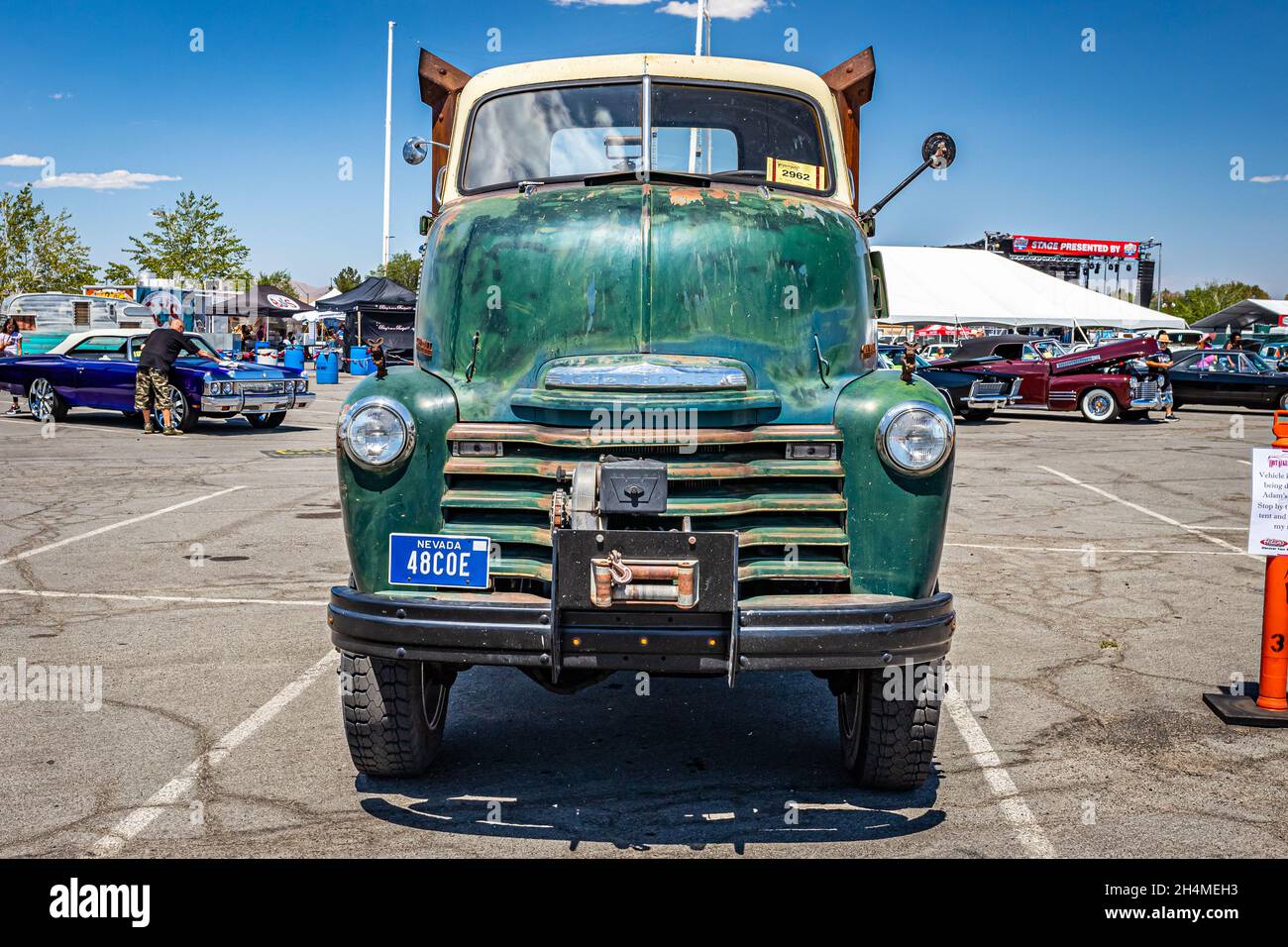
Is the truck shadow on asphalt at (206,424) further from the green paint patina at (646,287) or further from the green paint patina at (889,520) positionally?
the green paint patina at (889,520)

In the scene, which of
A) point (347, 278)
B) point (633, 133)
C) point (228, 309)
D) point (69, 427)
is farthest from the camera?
point (347, 278)

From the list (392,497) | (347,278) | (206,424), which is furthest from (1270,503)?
(347,278)

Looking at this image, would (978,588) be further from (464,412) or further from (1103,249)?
(1103,249)

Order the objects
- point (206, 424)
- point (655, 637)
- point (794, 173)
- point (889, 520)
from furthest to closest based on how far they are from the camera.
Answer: point (206, 424) → point (794, 173) → point (889, 520) → point (655, 637)

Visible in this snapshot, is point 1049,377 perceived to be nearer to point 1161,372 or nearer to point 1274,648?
point 1161,372

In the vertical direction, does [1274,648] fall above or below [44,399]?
below

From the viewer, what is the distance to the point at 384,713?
453 centimetres

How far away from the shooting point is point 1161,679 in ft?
21.1

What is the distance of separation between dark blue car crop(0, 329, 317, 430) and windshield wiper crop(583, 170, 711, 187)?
15020mm

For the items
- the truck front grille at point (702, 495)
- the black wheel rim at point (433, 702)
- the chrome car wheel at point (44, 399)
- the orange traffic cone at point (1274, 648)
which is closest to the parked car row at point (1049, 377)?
the chrome car wheel at point (44, 399)

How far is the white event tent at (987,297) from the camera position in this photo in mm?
41125

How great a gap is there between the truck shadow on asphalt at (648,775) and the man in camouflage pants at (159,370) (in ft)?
46.0

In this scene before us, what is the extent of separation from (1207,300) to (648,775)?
421ft
